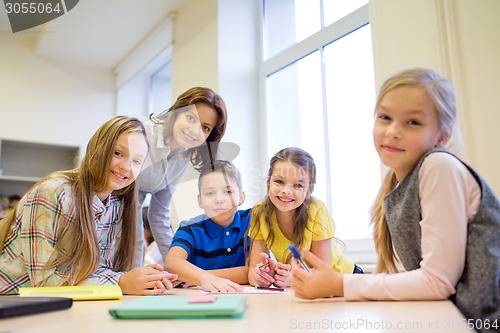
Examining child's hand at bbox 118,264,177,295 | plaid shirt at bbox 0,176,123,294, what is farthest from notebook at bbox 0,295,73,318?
plaid shirt at bbox 0,176,123,294

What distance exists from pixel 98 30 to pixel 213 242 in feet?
8.81

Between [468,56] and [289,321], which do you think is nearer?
[289,321]

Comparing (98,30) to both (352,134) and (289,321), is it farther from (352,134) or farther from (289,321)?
(289,321)

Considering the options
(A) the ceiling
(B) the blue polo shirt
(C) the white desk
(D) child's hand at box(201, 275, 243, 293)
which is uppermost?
(A) the ceiling

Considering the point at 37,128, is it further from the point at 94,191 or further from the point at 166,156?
the point at 94,191

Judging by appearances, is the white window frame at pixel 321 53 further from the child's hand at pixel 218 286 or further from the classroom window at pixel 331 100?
the child's hand at pixel 218 286

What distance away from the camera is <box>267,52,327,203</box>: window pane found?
2.25 meters

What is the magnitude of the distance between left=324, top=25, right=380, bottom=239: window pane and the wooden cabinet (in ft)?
7.70

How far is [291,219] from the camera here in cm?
135

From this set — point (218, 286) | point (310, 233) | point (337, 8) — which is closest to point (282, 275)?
point (218, 286)

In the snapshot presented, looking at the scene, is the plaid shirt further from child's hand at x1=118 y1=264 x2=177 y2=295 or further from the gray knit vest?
the gray knit vest

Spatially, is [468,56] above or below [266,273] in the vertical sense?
above

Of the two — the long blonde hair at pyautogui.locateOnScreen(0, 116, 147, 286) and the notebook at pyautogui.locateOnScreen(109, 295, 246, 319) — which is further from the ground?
the long blonde hair at pyautogui.locateOnScreen(0, 116, 147, 286)

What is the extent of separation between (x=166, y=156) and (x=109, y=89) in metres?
2.91
